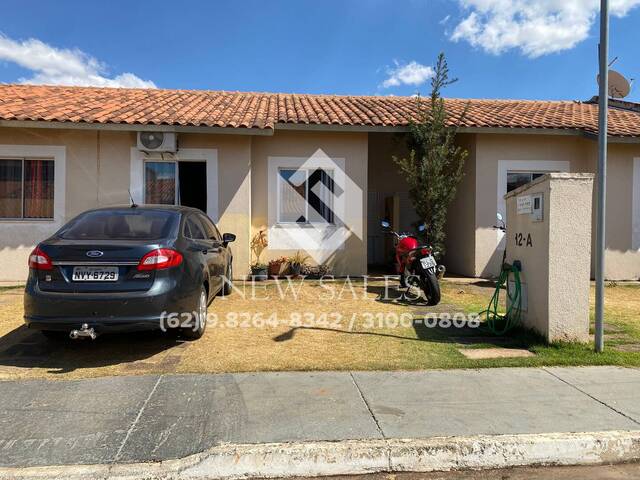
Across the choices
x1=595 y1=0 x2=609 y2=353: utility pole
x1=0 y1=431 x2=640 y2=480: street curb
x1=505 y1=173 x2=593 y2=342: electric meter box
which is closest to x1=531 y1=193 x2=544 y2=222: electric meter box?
x1=505 y1=173 x2=593 y2=342: electric meter box

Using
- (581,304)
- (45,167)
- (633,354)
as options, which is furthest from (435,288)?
(45,167)

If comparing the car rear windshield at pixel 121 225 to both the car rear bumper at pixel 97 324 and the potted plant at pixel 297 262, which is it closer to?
the car rear bumper at pixel 97 324

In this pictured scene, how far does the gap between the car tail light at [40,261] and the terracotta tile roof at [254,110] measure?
5.09 m

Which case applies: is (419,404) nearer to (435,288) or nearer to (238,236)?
(435,288)

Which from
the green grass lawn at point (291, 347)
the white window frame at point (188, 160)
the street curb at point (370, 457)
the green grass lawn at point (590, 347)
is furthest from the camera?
the white window frame at point (188, 160)

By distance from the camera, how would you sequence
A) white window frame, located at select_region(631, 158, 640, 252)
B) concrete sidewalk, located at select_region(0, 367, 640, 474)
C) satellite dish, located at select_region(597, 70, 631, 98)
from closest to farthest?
1. concrete sidewalk, located at select_region(0, 367, 640, 474)
2. satellite dish, located at select_region(597, 70, 631, 98)
3. white window frame, located at select_region(631, 158, 640, 252)

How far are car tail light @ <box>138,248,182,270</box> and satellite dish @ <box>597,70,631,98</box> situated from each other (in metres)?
7.77

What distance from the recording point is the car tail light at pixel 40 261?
15.1 feet

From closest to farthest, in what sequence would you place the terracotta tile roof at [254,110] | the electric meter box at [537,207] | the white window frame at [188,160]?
the electric meter box at [537,207] < the terracotta tile roof at [254,110] < the white window frame at [188,160]

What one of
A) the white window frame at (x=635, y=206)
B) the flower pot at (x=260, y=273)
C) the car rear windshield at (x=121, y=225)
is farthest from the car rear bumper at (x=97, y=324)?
the white window frame at (x=635, y=206)

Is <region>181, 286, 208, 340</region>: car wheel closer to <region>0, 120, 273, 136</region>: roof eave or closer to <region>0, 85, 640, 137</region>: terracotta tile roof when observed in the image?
<region>0, 120, 273, 136</region>: roof eave

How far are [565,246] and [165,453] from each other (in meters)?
4.69

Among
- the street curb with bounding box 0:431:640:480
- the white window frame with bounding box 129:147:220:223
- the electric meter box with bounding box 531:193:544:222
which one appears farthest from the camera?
the white window frame with bounding box 129:147:220:223

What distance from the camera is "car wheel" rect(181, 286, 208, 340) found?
5328 millimetres
